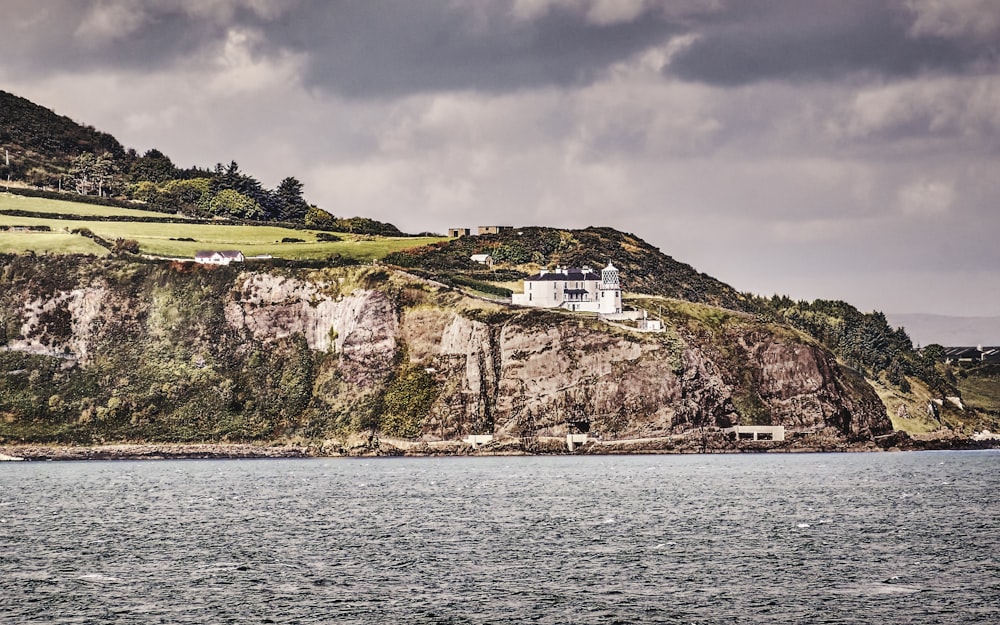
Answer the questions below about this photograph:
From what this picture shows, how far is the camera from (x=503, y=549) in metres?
76.1

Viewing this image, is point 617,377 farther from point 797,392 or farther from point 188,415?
point 188,415

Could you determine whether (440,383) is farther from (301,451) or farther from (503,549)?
(503,549)

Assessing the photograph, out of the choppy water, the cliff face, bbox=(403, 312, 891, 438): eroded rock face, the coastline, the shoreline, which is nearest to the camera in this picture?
the choppy water

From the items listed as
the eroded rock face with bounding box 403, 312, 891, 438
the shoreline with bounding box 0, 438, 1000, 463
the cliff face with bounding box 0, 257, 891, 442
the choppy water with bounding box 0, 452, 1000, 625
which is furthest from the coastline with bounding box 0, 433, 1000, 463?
the choppy water with bounding box 0, 452, 1000, 625

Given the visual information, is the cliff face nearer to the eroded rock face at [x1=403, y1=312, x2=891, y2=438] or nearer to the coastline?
the eroded rock face at [x1=403, y1=312, x2=891, y2=438]

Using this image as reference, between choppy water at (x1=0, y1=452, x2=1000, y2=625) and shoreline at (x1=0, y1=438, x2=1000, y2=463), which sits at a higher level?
shoreline at (x1=0, y1=438, x2=1000, y2=463)

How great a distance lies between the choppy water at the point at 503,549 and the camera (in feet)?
186

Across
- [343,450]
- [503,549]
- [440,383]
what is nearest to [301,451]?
[343,450]

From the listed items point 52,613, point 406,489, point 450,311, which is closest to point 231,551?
point 52,613

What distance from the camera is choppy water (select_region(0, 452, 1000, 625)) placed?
5681cm

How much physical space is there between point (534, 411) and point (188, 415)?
53927mm

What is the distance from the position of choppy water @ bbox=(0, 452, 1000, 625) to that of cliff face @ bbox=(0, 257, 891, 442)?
4300cm

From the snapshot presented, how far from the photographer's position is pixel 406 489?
392ft

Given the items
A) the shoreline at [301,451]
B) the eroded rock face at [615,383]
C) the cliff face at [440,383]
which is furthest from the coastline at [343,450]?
the eroded rock face at [615,383]
